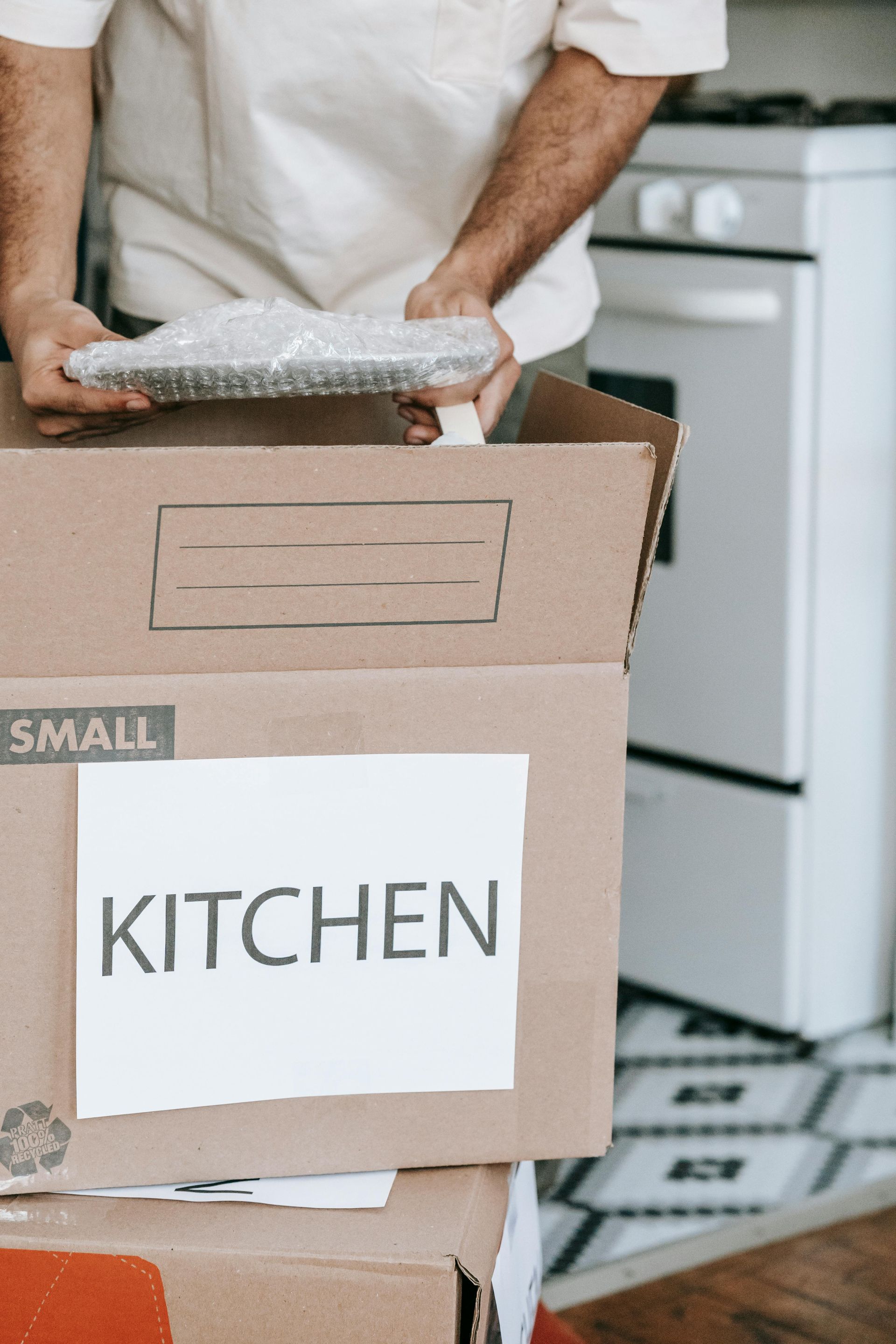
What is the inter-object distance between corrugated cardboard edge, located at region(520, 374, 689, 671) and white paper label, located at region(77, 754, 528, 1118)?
0.11 meters

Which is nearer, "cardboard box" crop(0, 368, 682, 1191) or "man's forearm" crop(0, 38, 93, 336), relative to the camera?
"cardboard box" crop(0, 368, 682, 1191)

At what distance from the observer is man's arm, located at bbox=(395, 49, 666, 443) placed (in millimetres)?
875

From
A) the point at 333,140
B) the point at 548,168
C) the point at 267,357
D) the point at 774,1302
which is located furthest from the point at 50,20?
the point at 774,1302

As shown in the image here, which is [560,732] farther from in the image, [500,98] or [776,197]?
[776,197]

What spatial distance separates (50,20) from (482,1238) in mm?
751

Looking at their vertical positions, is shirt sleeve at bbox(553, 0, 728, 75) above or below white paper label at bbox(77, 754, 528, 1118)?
above

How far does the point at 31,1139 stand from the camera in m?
0.63

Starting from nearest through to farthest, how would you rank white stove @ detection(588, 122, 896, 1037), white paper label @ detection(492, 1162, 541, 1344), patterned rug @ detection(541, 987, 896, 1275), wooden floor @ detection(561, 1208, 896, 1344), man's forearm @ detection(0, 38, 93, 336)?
white paper label @ detection(492, 1162, 541, 1344), man's forearm @ detection(0, 38, 93, 336), wooden floor @ detection(561, 1208, 896, 1344), patterned rug @ detection(541, 987, 896, 1275), white stove @ detection(588, 122, 896, 1037)

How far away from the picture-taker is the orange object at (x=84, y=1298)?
0.61m

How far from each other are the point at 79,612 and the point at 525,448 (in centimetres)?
20

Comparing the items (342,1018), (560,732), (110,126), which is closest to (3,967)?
(342,1018)

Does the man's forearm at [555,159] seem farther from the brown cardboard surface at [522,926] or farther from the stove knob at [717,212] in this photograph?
the stove knob at [717,212]

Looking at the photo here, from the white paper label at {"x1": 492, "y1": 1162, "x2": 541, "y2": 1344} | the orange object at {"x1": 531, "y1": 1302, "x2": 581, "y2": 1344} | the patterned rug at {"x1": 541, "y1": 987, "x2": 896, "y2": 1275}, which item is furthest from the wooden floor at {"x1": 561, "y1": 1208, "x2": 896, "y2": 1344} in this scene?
the white paper label at {"x1": 492, "y1": 1162, "x2": 541, "y2": 1344}

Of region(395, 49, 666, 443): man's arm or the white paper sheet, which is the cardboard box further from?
region(395, 49, 666, 443): man's arm
